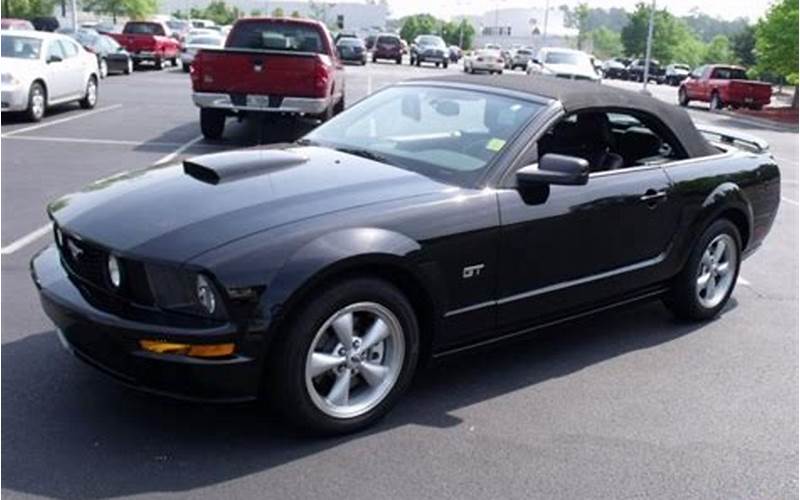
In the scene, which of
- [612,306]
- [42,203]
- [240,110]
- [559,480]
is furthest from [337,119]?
[240,110]

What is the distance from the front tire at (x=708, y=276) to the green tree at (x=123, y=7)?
64.9 m

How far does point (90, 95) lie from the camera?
16.5 m

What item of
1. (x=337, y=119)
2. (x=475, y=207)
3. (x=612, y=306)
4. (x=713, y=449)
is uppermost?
(x=337, y=119)

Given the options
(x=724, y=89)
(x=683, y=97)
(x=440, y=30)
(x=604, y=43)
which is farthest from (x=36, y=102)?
(x=604, y=43)

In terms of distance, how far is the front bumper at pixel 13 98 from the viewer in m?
13.2

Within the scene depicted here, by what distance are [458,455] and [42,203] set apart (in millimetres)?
5820

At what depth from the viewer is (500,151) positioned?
4328 millimetres

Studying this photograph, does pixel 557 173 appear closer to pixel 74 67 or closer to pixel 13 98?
pixel 13 98

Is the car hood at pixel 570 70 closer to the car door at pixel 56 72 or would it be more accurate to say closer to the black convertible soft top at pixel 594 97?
the car door at pixel 56 72

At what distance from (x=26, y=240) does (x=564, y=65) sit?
21800 mm

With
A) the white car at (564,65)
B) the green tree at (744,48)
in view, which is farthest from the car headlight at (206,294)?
the green tree at (744,48)

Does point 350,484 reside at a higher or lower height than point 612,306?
lower

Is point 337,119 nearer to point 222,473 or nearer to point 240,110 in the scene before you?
point 222,473

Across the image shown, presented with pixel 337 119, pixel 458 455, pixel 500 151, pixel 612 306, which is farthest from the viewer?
pixel 337 119
